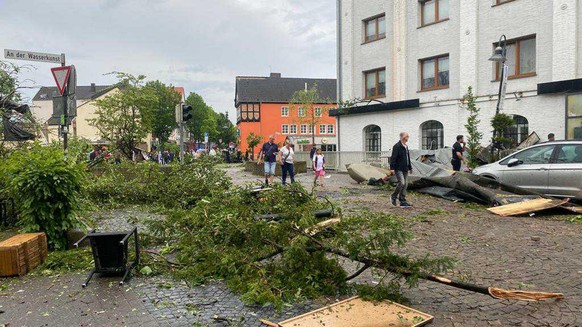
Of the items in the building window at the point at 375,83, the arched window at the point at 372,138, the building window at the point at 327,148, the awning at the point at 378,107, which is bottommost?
the building window at the point at 327,148

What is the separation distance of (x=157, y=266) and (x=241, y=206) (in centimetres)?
126

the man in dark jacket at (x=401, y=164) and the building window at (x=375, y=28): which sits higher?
the building window at (x=375, y=28)

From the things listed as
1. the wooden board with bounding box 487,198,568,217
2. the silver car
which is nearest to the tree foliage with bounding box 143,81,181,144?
the silver car

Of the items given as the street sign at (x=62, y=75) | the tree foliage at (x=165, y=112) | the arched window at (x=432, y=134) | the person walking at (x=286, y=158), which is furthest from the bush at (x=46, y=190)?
the tree foliage at (x=165, y=112)

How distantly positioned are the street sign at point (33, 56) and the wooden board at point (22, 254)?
16.2ft

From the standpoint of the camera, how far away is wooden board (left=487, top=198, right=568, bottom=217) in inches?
381

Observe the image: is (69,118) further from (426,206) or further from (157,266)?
(426,206)

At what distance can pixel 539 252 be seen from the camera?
6465 millimetres

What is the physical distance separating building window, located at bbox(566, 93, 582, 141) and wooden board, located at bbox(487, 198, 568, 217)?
931 centimetres

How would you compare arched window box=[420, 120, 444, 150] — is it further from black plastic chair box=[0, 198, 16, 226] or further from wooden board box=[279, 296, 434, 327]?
wooden board box=[279, 296, 434, 327]

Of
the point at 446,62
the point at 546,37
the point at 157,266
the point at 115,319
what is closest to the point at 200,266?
the point at 157,266

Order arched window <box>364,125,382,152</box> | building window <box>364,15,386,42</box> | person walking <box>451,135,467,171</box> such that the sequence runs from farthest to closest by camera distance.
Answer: arched window <box>364,125,382,152</box>, building window <box>364,15,386,42</box>, person walking <box>451,135,467,171</box>

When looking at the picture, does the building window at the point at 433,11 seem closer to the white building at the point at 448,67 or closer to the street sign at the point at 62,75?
the white building at the point at 448,67

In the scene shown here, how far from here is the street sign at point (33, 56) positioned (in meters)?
9.20
